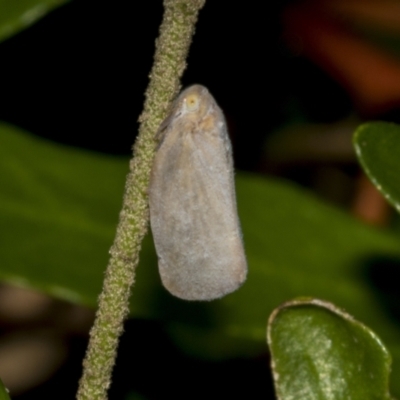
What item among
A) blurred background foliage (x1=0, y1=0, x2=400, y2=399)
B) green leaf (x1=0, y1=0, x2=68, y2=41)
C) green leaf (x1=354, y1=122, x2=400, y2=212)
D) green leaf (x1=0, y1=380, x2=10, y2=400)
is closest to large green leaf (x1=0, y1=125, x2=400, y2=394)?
blurred background foliage (x1=0, y1=0, x2=400, y2=399)

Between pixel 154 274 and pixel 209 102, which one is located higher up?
Result: pixel 209 102

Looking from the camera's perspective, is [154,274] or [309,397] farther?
[154,274]

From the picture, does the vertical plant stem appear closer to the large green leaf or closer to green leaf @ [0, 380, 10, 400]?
green leaf @ [0, 380, 10, 400]

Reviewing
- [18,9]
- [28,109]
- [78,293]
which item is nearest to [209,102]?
[18,9]

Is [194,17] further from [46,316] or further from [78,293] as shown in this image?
[46,316]

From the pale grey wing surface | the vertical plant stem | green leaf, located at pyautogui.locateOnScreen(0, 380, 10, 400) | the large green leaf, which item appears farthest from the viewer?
the large green leaf

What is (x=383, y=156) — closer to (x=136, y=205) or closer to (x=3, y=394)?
(x=136, y=205)

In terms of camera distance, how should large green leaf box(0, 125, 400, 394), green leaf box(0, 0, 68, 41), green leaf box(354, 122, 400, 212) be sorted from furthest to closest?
large green leaf box(0, 125, 400, 394)
green leaf box(0, 0, 68, 41)
green leaf box(354, 122, 400, 212)
